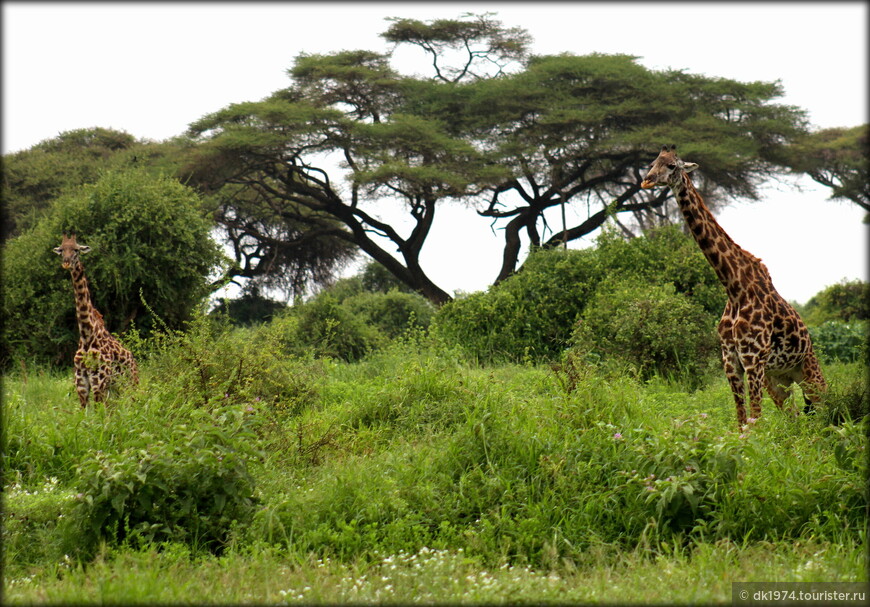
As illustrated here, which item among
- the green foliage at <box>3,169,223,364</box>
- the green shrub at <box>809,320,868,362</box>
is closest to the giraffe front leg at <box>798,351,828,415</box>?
the green shrub at <box>809,320,868,362</box>

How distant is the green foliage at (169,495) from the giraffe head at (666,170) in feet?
12.4

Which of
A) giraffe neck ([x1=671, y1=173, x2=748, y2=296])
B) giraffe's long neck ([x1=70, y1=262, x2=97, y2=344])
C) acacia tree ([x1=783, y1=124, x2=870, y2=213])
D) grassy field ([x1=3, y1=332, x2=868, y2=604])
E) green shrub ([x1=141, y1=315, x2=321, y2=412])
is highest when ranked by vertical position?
acacia tree ([x1=783, y1=124, x2=870, y2=213])

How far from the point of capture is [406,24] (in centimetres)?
2777

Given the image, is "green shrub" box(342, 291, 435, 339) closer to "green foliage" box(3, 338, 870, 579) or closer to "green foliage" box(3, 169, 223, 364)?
"green foliage" box(3, 169, 223, 364)

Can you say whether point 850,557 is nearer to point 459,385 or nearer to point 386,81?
point 459,385

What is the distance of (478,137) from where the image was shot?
2678 cm

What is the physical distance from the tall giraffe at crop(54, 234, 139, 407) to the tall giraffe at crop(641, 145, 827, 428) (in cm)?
557

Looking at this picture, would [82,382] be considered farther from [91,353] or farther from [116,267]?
[116,267]

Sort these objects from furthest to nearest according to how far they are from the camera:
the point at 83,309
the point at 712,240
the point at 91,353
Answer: the point at 83,309 → the point at 91,353 → the point at 712,240

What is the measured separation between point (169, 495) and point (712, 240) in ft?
15.5

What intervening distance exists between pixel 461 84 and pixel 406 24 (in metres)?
2.54

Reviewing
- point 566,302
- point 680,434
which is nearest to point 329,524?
point 680,434

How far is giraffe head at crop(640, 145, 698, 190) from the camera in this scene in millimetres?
7113

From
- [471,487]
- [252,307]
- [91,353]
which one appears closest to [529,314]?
[91,353]
